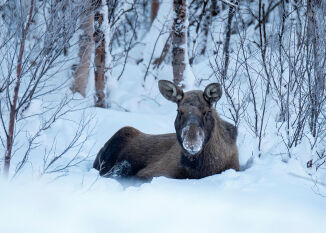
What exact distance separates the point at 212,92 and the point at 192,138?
2.95ft

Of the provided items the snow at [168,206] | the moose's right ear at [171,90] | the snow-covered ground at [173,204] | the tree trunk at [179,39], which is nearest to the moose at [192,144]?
the moose's right ear at [171,90]

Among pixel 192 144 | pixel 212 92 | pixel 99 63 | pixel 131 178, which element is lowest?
pixel 131 178

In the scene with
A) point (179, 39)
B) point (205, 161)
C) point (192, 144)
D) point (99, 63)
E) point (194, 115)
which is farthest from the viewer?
point (99, 63)

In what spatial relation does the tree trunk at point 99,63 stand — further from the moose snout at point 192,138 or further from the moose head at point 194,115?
the moose snout at point 192,138

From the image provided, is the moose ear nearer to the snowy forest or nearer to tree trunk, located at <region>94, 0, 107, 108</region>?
the snowy forest

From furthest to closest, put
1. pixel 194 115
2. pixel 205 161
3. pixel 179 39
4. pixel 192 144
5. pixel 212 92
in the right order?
pixel 179 39 → pixel 205 161 → pixel 212 92 → pixel 194 115 → pixel 192 144

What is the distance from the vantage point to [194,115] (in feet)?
18.7

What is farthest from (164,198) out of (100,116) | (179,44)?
(179,44)

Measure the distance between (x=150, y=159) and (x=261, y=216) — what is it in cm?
342

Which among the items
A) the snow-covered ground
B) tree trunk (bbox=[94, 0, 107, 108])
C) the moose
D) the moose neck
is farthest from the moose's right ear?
tree trunk (bbox=[94, 0, 107, 108])

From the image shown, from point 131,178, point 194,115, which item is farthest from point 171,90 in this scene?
point 131,178

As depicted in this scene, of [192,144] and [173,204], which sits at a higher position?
[192,144]

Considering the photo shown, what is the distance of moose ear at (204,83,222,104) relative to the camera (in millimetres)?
5945

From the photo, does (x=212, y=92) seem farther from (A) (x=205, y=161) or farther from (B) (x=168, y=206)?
(B) (x=168, y=206)
